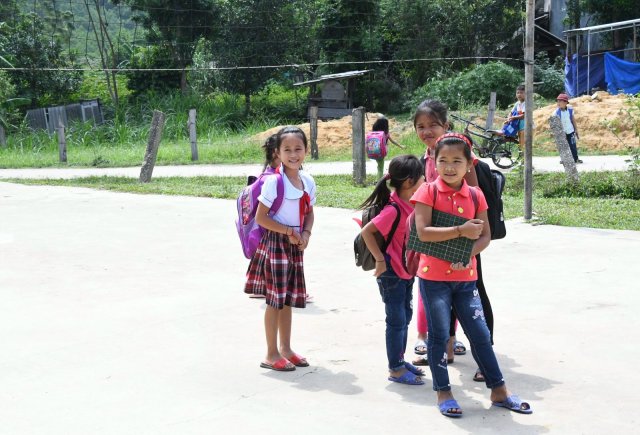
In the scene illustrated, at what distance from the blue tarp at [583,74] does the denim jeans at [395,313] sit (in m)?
26.8

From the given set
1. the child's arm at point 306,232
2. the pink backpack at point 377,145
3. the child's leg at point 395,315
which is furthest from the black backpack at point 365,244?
the pink backpack at point 377,145

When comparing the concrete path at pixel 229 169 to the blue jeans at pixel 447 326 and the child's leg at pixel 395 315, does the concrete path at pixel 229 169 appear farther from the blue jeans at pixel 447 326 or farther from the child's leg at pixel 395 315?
the blue jeans at pixel 447 326

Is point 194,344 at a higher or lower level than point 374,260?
lower

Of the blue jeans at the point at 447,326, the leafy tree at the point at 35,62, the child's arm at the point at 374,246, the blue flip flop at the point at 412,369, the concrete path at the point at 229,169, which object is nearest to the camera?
the blue jeans at the point at 447,326

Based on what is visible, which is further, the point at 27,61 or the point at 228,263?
the point at 27,61

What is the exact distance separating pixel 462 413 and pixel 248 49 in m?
31.2

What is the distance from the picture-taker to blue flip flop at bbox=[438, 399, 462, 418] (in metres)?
4.08

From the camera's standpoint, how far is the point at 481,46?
34.5 m

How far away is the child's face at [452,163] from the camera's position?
405cm

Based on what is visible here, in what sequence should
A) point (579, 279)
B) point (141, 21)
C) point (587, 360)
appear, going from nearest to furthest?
point (587, 360) → point (579, 279) → point (141, 21)

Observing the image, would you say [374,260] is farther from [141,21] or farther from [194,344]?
[141,21]

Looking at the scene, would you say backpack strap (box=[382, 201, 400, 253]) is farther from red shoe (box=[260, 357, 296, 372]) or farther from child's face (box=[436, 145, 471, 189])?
red shoe (box=[260, 357, 296, 372])

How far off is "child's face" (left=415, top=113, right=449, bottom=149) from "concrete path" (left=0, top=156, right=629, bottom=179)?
447 inches

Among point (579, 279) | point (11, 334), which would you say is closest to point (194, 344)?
point (11, 334)
